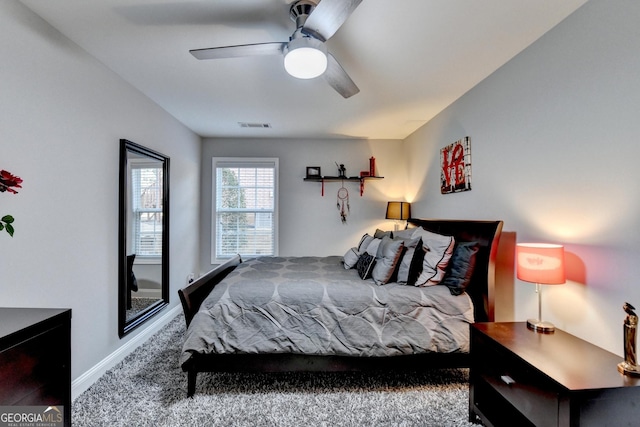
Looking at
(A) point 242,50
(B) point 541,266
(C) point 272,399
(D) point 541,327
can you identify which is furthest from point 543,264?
(A) point 242,50

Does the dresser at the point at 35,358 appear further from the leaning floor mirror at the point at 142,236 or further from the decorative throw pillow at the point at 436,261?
the decorative throw pillow at the point at 436,261

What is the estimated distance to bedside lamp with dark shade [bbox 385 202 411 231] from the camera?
4.10m

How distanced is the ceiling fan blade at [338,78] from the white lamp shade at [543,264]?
1.58m

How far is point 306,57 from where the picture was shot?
5.16 ft

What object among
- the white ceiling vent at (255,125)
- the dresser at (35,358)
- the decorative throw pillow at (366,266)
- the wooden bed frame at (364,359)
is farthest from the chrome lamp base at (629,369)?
the white ceiling vent at (255,125)

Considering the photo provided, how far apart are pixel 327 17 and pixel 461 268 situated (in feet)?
6.21

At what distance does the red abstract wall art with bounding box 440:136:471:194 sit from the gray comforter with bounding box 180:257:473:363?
4.02ft

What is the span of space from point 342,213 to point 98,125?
3149 mm

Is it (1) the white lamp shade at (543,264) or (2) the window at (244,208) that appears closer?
(1) the white lamp shade at (543,264)

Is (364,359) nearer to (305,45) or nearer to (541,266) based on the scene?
(541,266)

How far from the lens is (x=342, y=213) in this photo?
175 inches

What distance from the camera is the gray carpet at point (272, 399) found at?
1.74 metres

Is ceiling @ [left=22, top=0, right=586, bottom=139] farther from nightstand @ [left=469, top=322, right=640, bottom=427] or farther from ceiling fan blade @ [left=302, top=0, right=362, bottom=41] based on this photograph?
nightstand @ [left=469, top=322, right=640, bottom=427]

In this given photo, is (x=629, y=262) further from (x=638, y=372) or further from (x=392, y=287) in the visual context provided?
(x=392, y=287)
